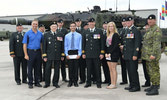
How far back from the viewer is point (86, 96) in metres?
5.17

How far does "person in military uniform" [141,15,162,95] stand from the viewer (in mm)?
5145

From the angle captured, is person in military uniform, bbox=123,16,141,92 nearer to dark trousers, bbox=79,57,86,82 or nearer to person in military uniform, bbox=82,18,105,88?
person in military uniform, bbox=82,18,105,88

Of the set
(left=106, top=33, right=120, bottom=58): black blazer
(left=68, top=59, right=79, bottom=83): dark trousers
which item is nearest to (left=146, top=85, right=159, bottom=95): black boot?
(left=106, top=33, right=120, bottom=58): black blazer

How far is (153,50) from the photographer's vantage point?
16.9ft

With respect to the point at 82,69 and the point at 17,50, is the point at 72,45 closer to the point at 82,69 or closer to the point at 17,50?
the point at 82,69

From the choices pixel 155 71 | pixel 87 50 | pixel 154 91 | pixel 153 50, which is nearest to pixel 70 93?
pixel 87 50

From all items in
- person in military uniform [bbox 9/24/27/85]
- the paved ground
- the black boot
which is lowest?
the paved ground

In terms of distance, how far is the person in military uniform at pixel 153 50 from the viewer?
5145mm

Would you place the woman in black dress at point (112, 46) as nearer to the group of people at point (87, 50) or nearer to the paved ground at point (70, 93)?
the group of people at point (87, 50)

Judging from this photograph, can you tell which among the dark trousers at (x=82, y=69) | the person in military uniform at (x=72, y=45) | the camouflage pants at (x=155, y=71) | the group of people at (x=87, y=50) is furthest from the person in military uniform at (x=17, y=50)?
the camouflage pants at (x=155, y=71)

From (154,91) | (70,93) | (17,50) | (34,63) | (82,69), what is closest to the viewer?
(154,91)

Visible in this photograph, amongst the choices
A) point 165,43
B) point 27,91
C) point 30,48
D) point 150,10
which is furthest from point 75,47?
point 150,10

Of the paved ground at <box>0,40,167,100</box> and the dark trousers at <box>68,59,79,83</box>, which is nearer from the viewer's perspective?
the paved ground at <box>0,40,167,100</box>

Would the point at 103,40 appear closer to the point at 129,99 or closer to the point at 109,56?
the point at 109,56
